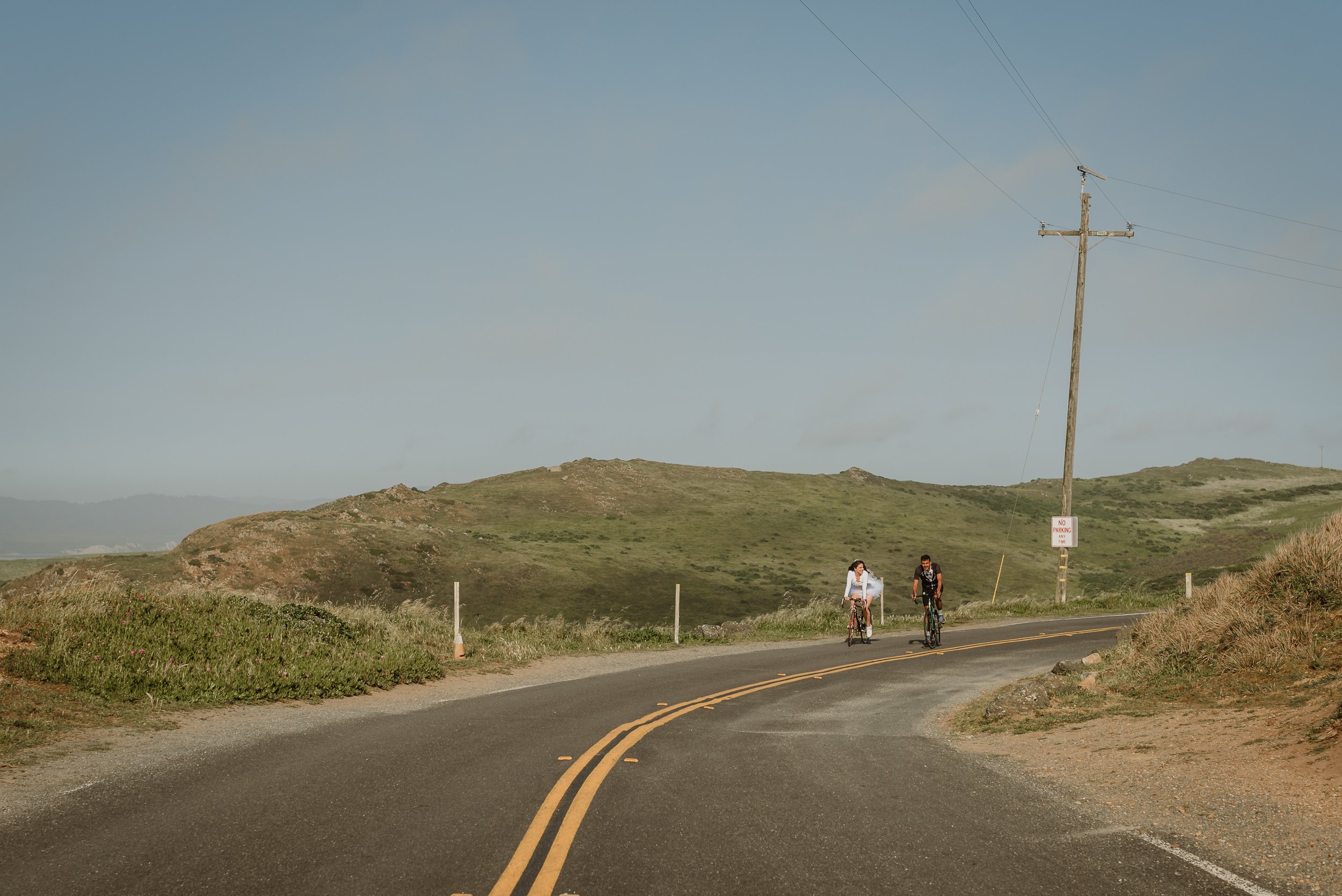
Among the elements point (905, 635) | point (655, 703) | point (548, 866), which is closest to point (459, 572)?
point (905, 635)

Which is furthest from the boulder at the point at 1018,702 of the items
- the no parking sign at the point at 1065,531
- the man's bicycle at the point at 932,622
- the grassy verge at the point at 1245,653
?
the no parking sign at the point at 1065,531

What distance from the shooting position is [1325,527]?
43.5 ft

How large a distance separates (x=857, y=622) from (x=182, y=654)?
1587 cm

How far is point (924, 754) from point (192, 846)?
6812mm

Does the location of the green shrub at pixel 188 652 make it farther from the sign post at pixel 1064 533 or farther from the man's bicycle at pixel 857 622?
the sign post at pixel 1064 533

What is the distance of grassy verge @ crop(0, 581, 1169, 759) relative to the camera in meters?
11.0

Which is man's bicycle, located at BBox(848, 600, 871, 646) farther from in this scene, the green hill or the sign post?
the green hill

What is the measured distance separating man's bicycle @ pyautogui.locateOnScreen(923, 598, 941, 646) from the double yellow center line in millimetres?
7261

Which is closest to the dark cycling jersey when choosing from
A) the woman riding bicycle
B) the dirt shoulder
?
the woman riding bicycle

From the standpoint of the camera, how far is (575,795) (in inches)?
292

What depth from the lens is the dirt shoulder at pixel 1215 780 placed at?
5.88 metres

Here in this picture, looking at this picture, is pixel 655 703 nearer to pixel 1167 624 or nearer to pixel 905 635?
pixel 1167 624

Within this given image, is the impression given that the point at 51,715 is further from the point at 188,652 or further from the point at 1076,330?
the point at 1076,330

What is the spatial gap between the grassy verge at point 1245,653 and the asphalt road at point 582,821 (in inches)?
104
